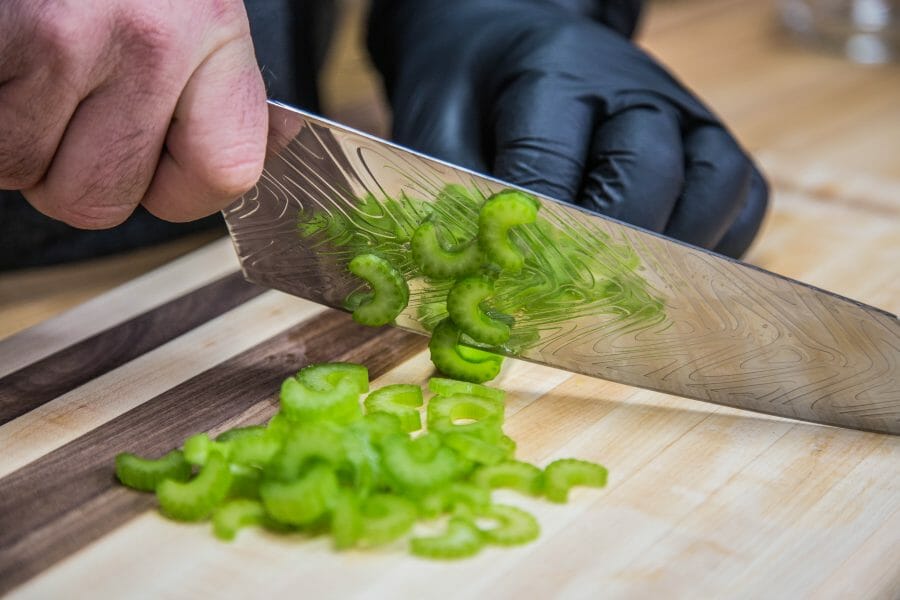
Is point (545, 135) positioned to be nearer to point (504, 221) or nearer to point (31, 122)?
point (504, 221)

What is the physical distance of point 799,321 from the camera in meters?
1.24

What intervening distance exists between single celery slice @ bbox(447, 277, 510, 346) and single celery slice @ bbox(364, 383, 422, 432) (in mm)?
99

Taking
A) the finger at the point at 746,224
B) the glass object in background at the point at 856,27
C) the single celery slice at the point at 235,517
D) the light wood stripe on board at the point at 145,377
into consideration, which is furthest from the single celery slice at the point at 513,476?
the glass object in background at the point at 856,27

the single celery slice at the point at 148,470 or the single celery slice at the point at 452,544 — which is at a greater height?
the single celery slice at the point at 452,544

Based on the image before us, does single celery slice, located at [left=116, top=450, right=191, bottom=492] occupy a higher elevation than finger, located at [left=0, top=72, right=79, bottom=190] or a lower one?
lower

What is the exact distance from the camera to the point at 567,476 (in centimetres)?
112

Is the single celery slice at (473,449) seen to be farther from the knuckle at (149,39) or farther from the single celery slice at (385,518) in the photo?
the knuckle at (149,39)

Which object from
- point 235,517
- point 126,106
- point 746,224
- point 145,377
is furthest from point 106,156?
point 746,224

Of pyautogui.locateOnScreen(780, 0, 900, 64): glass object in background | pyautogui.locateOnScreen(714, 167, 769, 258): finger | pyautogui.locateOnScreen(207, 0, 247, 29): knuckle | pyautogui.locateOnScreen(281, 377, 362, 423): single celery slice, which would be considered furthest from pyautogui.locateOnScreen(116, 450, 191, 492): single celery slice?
pyautogui.locateOnScreen(780, 0, 900, 64): glass object in background

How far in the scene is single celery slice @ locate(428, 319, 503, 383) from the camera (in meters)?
1.31

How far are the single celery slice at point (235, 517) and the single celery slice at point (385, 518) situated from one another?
11cm

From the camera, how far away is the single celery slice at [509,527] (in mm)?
1052

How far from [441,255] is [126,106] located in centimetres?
39

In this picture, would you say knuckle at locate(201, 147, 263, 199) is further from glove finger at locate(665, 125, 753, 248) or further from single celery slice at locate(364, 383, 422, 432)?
glove finger at locate(665, 125, 753, 248)
